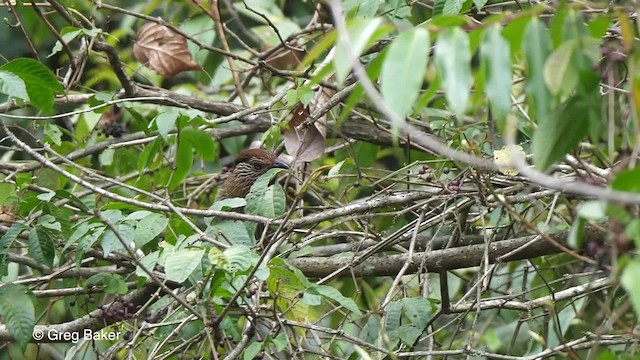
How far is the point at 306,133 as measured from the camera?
164 inches

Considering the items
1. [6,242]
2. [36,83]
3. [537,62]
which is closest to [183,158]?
[36,83]

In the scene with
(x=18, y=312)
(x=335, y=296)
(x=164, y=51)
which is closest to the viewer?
(x=335, y=296)

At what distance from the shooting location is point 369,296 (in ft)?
16.9

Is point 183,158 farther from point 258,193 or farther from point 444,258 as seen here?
point 444,258

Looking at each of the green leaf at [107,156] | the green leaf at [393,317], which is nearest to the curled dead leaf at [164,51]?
the green leaf at [107,156]

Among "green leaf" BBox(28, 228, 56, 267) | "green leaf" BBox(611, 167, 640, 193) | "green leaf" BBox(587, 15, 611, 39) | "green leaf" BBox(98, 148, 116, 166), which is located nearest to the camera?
"green leaf" BBox(611, 167, 640, 193)

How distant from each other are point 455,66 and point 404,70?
117 mm

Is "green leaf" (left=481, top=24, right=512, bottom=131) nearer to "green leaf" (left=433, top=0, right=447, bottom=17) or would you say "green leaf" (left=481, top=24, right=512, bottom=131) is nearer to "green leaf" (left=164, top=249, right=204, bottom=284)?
"green leaf" (left=164, top=249, right=204, bottom=284)

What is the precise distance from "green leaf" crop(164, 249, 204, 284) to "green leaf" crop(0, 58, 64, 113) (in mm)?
1092

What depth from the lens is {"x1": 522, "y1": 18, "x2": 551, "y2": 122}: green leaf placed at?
2.08 metres

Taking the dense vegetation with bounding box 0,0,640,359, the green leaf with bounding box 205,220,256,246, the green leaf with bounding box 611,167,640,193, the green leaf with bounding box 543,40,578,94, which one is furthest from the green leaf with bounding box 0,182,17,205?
the green leaf with bounding box 611,167,640,193

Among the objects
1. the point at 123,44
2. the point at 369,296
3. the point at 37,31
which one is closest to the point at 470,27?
the point at 369,296

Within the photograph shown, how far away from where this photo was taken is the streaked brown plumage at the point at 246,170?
5.52m

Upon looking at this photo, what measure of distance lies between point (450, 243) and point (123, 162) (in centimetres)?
215
